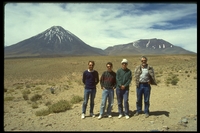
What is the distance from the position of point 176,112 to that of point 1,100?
17.6ft

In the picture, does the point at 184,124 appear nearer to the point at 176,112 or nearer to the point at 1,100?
the point at 176,112

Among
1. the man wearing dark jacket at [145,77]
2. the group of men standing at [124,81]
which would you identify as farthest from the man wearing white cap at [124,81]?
the man wearing dark jacket at [145,77]

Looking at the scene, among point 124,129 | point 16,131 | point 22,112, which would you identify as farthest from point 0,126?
point 22,112

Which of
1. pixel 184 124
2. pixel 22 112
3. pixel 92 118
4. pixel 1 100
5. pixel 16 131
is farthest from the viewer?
pixel 22 112

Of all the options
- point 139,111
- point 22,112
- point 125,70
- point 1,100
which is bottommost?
point 22,112

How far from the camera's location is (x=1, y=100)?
3566 millimetres

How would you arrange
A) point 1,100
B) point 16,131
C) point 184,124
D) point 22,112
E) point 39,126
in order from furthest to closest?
point 22,112, point 39,126, point 16,131, point 184,124, point 1,100

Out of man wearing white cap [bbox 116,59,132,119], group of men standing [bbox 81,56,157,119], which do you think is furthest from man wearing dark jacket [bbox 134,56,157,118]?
man wearing white cap [bbox 116,59,132,119]

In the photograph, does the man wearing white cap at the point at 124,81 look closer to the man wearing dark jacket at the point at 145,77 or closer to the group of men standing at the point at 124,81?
the group of men standing at the point at 124,81

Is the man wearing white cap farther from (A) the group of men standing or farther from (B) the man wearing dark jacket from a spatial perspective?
(B) the man wearing dark jacket

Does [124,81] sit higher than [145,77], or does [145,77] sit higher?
[145,77]

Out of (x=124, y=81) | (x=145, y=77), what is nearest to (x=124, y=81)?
(x=124, y=81)

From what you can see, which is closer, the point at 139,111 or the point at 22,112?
the point at 139,111

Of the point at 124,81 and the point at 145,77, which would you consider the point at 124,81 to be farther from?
the point at 145,77
